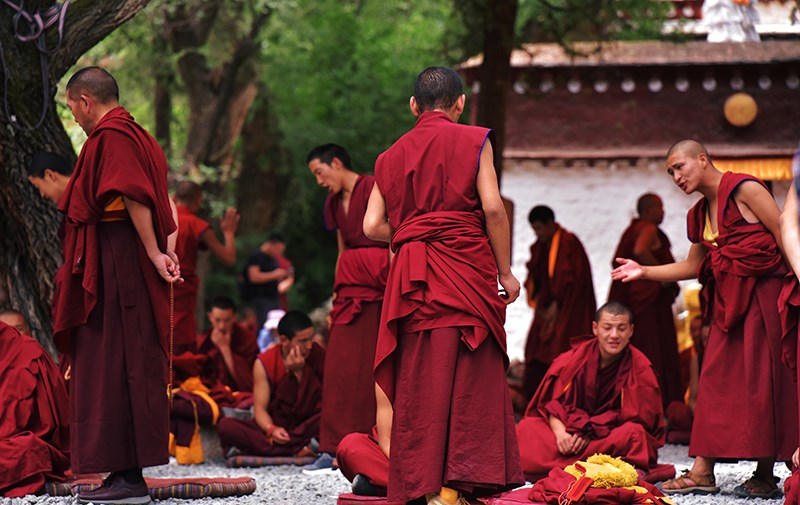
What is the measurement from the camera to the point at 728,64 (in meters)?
12.6

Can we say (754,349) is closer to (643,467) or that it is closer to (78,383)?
(643,467)

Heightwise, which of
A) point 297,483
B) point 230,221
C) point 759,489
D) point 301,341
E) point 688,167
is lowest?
point 297,483

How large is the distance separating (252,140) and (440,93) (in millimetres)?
15187

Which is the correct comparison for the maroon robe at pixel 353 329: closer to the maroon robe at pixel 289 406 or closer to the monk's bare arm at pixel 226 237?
the maroon robe at pixel 289 406

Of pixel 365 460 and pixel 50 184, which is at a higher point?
pixel 50 184

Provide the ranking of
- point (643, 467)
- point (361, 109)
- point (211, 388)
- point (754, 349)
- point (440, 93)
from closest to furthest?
point (440, 93) → point (754, 349) → point (643, 467) → point (211, 388) → point (361, 109)

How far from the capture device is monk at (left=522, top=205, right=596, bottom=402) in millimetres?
10422

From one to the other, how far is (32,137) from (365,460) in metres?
2.95

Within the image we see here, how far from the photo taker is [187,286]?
8.53 meters

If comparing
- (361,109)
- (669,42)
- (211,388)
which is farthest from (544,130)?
(361,109)

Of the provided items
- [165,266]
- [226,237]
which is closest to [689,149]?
[165,266]

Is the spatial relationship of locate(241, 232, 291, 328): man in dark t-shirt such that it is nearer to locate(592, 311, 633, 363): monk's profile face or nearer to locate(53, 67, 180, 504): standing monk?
locate(592, 311, 633, 363): monk's profile face

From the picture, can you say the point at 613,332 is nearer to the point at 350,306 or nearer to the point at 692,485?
the point at 692,485

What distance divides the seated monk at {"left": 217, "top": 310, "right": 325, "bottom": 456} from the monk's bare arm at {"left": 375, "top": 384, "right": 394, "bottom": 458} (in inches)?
86.7
